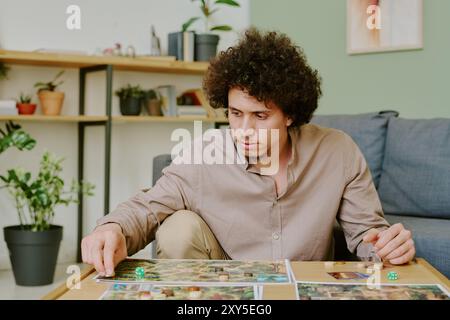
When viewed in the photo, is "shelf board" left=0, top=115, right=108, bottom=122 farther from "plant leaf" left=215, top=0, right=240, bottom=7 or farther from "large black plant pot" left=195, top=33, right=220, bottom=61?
"plant leaf" left=215, top=0, right=240, bottom=7

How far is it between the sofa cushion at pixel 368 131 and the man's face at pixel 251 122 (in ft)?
3.49

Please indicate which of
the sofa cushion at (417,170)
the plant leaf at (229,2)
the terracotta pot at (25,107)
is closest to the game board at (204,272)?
the sofa cushion at (417,170)

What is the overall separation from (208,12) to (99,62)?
0.79 m

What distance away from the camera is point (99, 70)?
10.7 ft

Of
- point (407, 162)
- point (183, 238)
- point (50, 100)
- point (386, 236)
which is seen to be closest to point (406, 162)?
point (407, 162)

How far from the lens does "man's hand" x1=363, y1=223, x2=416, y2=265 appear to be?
120 centimetres

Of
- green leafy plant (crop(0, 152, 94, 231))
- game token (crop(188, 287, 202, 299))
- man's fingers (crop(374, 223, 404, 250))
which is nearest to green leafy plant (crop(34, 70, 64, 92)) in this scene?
green leafy plant (crop(0, 152, 94, 231))

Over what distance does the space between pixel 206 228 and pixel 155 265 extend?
0.96 ft

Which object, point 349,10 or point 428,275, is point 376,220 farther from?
point 349,10

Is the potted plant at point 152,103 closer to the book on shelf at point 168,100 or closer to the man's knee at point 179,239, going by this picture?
the book on shelf at point 168,100

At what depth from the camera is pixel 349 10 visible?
3193 millimetres

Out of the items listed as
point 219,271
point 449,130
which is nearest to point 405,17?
point 449,130

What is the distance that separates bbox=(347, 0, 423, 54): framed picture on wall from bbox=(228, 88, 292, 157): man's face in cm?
171

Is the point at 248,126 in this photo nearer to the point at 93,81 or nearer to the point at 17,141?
the point at 17,141
